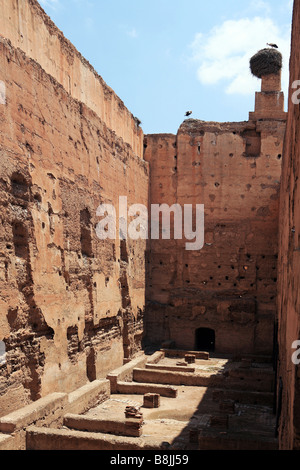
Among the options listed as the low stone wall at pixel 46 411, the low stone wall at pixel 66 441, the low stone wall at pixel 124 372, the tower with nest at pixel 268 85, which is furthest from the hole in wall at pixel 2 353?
the tower with nest at pixel 268 85

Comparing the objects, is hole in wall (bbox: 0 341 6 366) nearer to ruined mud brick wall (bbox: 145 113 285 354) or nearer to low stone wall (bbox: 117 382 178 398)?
low stone wall (bbox: 117 382 178 398)

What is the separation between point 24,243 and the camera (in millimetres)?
9133

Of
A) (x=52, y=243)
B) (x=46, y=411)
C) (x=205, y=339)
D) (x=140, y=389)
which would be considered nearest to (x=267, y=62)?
(x=205, y=339)

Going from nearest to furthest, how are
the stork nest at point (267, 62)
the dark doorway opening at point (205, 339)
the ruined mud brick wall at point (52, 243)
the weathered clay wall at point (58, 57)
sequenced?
the ruined mud brick wall at point (52, 243) < the weathered clay wall at point (58, 57) < the dark doorway opening at point (205, 339) < the stork nest at point (267, 62)

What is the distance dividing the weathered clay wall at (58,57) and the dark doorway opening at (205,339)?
773 centimetres

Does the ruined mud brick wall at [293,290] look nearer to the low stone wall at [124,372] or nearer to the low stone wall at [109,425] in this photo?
the low stone wall at [109,425]

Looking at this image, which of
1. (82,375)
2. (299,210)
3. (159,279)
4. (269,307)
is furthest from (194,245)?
(299,210)

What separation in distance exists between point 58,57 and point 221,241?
917cm

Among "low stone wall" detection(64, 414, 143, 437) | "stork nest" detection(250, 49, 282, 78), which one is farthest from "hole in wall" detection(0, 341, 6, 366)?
"stork nest" detection(250, 49, 282, 78)

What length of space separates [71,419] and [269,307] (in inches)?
391

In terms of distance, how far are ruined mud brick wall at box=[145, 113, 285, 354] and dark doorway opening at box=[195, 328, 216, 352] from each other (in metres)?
0.53

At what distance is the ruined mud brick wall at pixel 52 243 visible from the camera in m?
8.59

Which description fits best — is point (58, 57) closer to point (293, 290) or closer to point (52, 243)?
point (52, 243)
